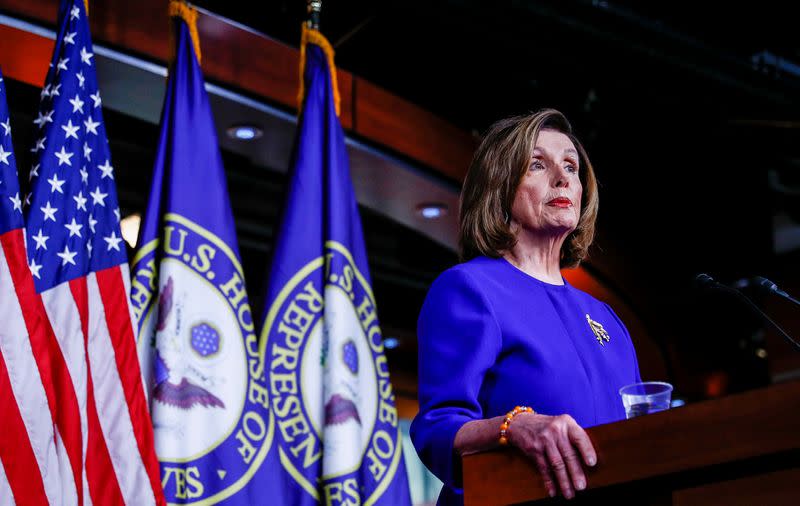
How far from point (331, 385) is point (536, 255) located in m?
1.51

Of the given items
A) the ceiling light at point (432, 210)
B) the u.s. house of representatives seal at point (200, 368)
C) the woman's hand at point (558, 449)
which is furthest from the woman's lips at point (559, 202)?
the ceiling light at point (432, 210)

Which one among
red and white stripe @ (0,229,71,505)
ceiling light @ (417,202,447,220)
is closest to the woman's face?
red and white stripe @ (0,229,71,505)

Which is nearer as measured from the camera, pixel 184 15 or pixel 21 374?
pixel 21 374

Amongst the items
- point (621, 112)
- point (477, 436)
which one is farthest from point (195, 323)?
point (621, 112)

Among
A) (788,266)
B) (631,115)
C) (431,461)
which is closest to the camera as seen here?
(431,461)

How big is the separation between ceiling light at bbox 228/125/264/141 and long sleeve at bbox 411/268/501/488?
100 inches

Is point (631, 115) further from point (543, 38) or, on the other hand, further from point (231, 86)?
point (231, 86)

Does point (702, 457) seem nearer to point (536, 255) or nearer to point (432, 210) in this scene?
point (536, 255)

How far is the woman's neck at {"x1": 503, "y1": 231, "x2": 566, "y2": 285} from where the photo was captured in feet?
6.30

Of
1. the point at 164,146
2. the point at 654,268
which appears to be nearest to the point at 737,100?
the point at 654,268

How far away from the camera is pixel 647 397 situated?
1487mm

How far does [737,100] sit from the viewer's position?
4832 mm

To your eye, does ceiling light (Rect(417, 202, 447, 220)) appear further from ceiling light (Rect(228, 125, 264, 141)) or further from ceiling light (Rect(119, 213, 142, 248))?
ceiling light (Rect(119, 213, 142, 248))

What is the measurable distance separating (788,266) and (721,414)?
263 inches
